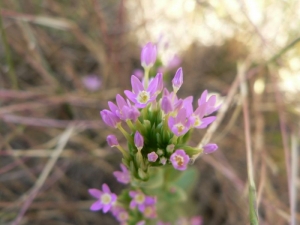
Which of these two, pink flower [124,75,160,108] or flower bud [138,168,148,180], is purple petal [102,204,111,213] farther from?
pink flower [124,75,160,108]

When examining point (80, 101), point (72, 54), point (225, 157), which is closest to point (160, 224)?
point (225, 157)

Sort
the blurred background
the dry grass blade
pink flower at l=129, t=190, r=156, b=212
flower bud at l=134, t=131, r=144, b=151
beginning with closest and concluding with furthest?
flower bud at l=134, t=131, r=144, b=151 < pink flower at l=129, t=190, r=156, b=212 < the dry grass blade < the blurred background

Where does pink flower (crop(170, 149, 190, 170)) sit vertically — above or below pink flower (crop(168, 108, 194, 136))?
below

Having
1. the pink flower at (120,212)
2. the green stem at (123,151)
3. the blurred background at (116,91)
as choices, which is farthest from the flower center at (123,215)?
the blurred background at (116,91)

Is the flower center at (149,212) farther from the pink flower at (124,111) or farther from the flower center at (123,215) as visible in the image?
the pink flower at (124,111)

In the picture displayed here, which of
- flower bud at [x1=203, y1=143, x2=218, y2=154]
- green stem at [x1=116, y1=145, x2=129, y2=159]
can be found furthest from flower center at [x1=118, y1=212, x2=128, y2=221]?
flower bud at [x1=203, y1=143, x2=218, y2=154]

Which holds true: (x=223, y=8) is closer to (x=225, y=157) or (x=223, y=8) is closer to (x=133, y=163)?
(x=225, y=157)

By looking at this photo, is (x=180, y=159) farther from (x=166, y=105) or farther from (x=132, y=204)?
(x=132, y=204)
